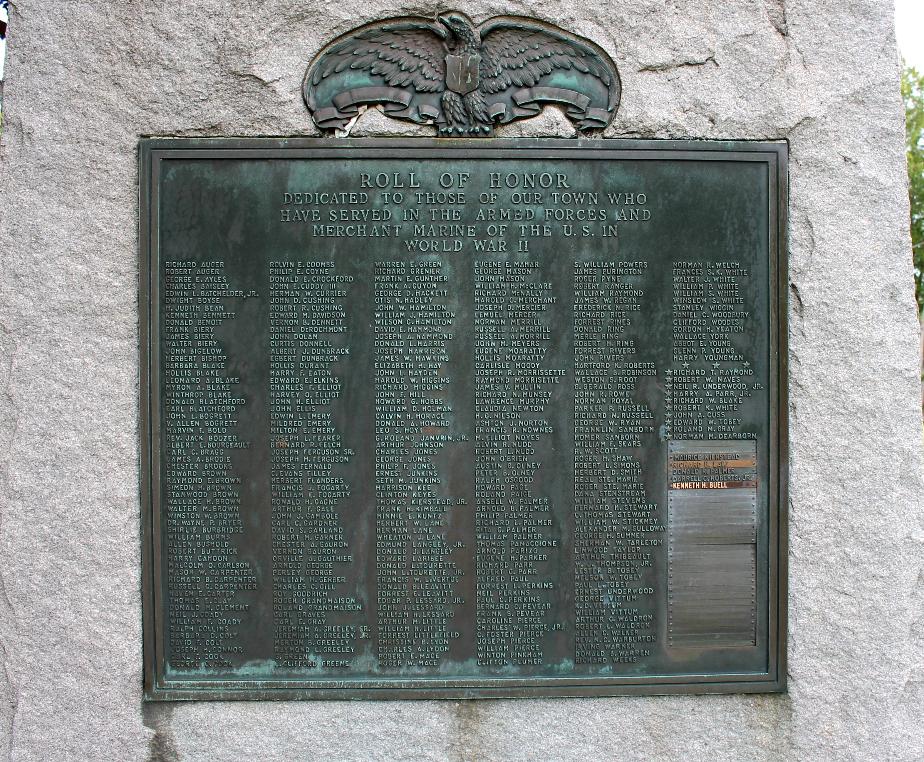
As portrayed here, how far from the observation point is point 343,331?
3221 millimetres

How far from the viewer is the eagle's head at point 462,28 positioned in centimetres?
319

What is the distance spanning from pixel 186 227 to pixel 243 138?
1.51 feet

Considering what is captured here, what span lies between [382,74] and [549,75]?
0.73 meters

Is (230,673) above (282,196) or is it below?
below

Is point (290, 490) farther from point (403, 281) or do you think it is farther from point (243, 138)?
point (243, 138)

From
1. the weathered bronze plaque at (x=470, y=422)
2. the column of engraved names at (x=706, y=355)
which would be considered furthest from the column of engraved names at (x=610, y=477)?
the column of engraved names at (x=706, y=355)

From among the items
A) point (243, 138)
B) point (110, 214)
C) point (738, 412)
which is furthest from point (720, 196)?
point (110, 214)

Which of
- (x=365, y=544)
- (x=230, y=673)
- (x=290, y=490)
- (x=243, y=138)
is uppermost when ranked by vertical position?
(x=243, y=138)

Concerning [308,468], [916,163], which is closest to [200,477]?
[308,468]

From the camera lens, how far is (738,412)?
3.26 m

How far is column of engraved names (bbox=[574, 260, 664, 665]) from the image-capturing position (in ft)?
10.6

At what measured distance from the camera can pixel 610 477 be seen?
128 inches

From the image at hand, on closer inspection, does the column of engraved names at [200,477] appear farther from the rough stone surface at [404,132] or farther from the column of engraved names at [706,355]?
the column of engraved names at [706,355]

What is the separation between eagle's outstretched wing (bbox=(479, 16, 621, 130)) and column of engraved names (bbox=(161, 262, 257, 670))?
1470mm
